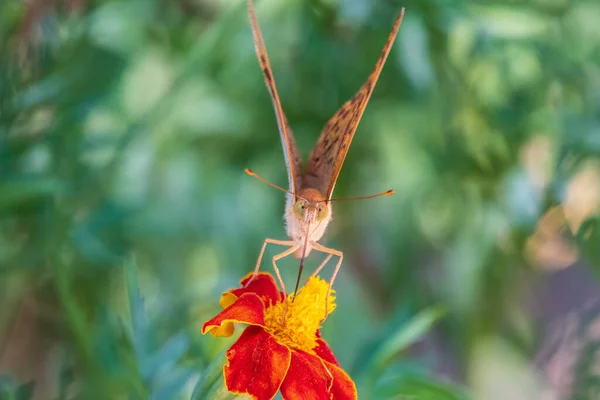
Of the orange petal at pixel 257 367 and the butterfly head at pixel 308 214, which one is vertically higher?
the butterfly head at pixel 308 214

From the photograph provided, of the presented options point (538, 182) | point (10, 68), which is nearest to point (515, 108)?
point (538, 182)

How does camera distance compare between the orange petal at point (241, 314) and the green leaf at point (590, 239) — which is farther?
the green leaf at point (590, 239)

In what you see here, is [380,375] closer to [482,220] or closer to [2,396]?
[2,396]

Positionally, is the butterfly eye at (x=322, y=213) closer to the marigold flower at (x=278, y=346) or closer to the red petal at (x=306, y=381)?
the marigold flower at (x=278, y=346)

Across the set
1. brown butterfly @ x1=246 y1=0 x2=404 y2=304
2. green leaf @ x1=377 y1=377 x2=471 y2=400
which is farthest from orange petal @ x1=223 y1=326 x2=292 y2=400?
green leaf @ x1=377 y1=377 x2=471 y2=400

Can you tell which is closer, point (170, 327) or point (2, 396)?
point (2, 396)

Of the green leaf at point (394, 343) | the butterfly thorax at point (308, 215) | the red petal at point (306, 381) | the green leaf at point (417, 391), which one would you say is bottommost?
the green leaf at point (417, 391)

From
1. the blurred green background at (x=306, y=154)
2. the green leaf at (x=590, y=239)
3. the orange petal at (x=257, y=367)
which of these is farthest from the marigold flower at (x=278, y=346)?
the green leaf at (x=590, y=239)

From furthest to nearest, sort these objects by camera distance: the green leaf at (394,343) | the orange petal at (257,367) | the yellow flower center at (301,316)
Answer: the green leaf at (394,343) < the yellow flower center at (301,316) < the orange petal at (257,367)
